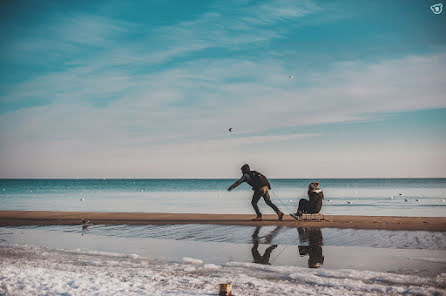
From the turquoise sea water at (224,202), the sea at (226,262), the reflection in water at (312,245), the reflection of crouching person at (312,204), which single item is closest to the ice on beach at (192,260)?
the sea at (226,262)

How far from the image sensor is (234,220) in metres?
15.6

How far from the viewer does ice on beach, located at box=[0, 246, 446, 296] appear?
6.29 m

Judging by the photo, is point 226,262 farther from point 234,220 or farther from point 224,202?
point 224,202

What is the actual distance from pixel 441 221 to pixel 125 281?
1113 cm

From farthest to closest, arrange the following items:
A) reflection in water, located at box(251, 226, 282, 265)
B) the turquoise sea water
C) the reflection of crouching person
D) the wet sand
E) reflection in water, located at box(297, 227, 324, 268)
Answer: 1. the turquoise sea water
2. the reflection of crouching person
3. the wet sand
4. reflection in water, located at box(251, 226, 282, 265)
5. reflection in water, located at box(297, 227, 324, 268)

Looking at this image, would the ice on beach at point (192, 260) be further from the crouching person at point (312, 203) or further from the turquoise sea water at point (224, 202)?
the turquoise sea water at point (224, 202)

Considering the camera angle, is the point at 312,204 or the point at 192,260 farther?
the point at 312,204

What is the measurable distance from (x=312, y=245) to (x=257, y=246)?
4.35 ft

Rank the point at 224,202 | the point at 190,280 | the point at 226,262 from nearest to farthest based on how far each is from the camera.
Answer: the point at 190,280 < the point at 226,262 < the point at 224,202

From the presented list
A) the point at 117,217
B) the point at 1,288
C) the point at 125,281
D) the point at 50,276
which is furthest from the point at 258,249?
the point at 117,217

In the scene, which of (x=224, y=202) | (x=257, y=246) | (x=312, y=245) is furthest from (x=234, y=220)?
(x=224, y=202)

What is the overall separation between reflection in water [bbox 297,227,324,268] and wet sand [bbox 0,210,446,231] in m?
1.26

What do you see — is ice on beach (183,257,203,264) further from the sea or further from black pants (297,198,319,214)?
black pants (297,198,319,214)

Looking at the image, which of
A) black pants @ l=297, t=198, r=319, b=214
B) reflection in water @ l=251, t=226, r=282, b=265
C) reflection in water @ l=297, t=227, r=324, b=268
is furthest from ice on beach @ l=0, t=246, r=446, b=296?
black pants @ l=297, t=198, r=319, b=214
